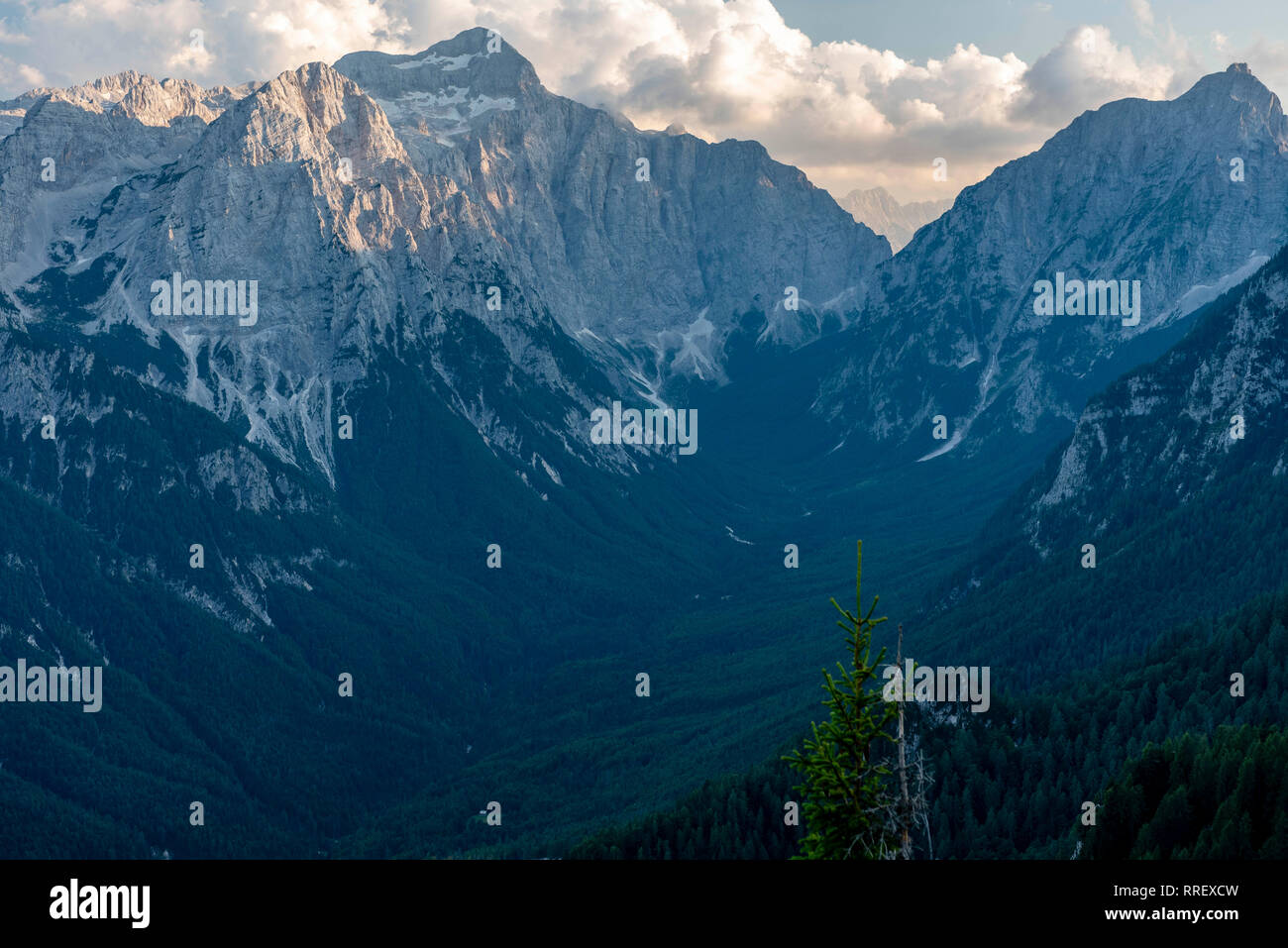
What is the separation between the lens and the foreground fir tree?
4344 centimetres

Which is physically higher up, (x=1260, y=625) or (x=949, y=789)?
(x=1260, y=625)

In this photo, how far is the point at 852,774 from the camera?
4391 cm

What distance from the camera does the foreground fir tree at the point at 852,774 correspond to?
43.4m
